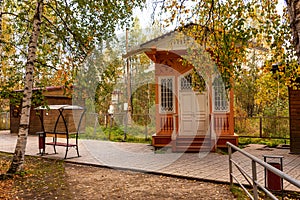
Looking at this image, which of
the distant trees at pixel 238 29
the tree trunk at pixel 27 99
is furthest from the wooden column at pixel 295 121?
the tree trunk at pixel 27 99

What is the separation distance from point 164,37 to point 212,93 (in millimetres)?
2766

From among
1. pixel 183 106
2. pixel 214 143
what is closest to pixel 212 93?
pixel 183 106

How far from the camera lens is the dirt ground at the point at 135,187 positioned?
4910mm

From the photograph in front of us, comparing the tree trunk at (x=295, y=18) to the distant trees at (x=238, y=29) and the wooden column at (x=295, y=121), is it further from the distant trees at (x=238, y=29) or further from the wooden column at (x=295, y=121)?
the wooden column at (x=295, y=121)

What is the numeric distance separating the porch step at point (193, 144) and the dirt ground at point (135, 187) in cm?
318

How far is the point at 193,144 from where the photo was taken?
9.59 meters

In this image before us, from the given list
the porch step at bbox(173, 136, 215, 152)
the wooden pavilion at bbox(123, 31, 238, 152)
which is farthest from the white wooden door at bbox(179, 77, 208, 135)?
the porch step at bbox(173, 136, 215, 152)

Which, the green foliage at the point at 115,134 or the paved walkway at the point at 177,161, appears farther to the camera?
the green foliage at the point at 115,134

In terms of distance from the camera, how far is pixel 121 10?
7027 mm

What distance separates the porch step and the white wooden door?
23.2 inches

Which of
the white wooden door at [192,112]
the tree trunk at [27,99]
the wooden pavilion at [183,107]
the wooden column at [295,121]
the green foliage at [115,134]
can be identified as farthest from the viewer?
the green foliage at [115,134]

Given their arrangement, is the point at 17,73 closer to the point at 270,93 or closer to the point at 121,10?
the point at 121,10

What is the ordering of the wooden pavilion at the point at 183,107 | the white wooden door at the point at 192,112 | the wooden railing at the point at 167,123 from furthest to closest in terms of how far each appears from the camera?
the white wooden door at the point at 192,112 → the wooden railing at the point at 167,123 → the wooden pavilion at the point at 183,107

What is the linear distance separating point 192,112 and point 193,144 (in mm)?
1463
